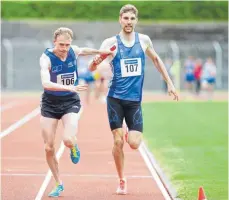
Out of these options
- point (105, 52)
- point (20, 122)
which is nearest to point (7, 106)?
point (20, 122)

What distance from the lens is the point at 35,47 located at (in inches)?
1727

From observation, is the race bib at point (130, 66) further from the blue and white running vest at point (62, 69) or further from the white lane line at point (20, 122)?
the white lane line at point (20, 122)

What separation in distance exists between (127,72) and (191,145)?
687cm

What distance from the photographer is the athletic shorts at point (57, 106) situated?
10539mm

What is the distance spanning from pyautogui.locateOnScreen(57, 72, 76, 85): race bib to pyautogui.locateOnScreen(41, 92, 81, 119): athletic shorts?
212 millimetres

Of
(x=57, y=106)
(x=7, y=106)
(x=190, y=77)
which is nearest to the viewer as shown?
(x=57, y=106)

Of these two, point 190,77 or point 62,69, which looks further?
point 190,77

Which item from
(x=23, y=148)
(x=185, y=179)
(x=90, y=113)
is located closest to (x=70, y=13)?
(x=90, y=113)

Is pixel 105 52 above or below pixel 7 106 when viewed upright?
above

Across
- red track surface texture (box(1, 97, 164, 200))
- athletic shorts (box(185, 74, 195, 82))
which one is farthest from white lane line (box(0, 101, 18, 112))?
athletic shorts (box(185, 74, 195, 82))

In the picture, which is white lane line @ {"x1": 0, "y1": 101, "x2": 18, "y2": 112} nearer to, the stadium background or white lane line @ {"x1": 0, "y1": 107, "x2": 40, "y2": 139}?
the stadium background

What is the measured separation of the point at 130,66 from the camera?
1073cm

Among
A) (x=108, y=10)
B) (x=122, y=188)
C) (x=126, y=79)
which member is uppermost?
(x=108, y=10)

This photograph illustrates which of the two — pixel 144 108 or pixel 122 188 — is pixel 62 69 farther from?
pixel 144 108
